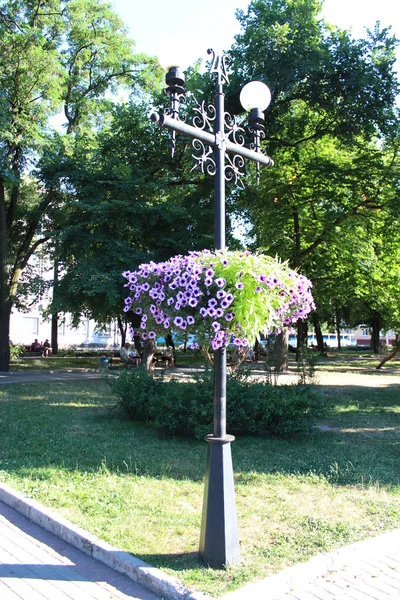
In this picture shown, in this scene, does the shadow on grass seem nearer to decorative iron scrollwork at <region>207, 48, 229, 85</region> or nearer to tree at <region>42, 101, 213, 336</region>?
decorative iron scrollwork at <region>207, 48, 229, 85</region>

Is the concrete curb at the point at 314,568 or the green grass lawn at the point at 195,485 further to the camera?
the green grass lawn at the point at 195,485

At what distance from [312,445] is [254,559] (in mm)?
4185

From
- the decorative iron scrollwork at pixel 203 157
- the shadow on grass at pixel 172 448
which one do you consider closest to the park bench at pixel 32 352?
the shadow on grass at pixel 172 448

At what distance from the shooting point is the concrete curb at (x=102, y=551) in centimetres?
354

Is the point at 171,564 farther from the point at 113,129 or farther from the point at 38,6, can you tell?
the point at 38,6

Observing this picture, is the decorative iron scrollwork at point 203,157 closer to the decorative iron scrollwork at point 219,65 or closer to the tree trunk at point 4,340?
the decorative iron scrollwork at point 219,65

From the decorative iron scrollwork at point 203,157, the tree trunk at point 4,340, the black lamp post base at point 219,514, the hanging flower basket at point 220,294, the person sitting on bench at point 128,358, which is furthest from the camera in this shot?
the person sitting on bench at point 128,358

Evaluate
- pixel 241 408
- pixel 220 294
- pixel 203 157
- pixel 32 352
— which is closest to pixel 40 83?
pixel 241 408

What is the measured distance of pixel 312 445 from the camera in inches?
312

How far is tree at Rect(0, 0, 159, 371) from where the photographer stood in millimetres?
19016

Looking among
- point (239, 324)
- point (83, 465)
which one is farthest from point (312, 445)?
point (239, 324)

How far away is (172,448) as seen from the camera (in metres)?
7.71

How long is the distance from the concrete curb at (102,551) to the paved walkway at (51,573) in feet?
0.15

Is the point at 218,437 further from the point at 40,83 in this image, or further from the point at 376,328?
the point at 376,328
